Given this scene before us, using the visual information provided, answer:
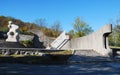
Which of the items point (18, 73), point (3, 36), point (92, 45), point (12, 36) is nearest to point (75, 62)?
point (18, 73)

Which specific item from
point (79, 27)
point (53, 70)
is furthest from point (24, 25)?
point (53, 70)

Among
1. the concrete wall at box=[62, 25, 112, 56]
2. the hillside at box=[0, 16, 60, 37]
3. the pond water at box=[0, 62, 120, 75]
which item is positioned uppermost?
the hillside at box=[0, 16, 60, 37]

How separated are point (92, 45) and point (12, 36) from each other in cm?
1545

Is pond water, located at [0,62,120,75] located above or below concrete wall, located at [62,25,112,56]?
below

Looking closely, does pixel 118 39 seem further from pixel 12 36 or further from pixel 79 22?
pixel 12 36

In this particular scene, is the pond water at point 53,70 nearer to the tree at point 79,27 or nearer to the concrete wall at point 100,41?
the concrete wall at point 100,41

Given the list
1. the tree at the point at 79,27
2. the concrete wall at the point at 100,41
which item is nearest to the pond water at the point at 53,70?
the concrete wall at the point at 100,41

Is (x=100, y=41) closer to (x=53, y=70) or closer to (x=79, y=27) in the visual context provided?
(x=53, y=70)

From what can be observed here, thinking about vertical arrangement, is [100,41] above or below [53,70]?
above

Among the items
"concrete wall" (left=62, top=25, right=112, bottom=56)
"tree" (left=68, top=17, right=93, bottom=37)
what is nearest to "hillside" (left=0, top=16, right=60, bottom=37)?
"tree" (left=68, top=17, right=93, bottom=37)

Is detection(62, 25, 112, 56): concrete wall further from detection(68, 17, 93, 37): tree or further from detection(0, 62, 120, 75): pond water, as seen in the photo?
detection(68, 17, 93, 37): tree

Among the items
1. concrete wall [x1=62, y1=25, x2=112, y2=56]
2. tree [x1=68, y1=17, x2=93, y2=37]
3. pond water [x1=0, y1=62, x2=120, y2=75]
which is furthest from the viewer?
tree [x1=68, y1=17, x2=93, y2=37]

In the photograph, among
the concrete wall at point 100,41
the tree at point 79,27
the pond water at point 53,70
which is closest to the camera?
the pond water at point 53,70

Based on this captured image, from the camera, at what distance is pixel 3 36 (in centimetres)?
5144
